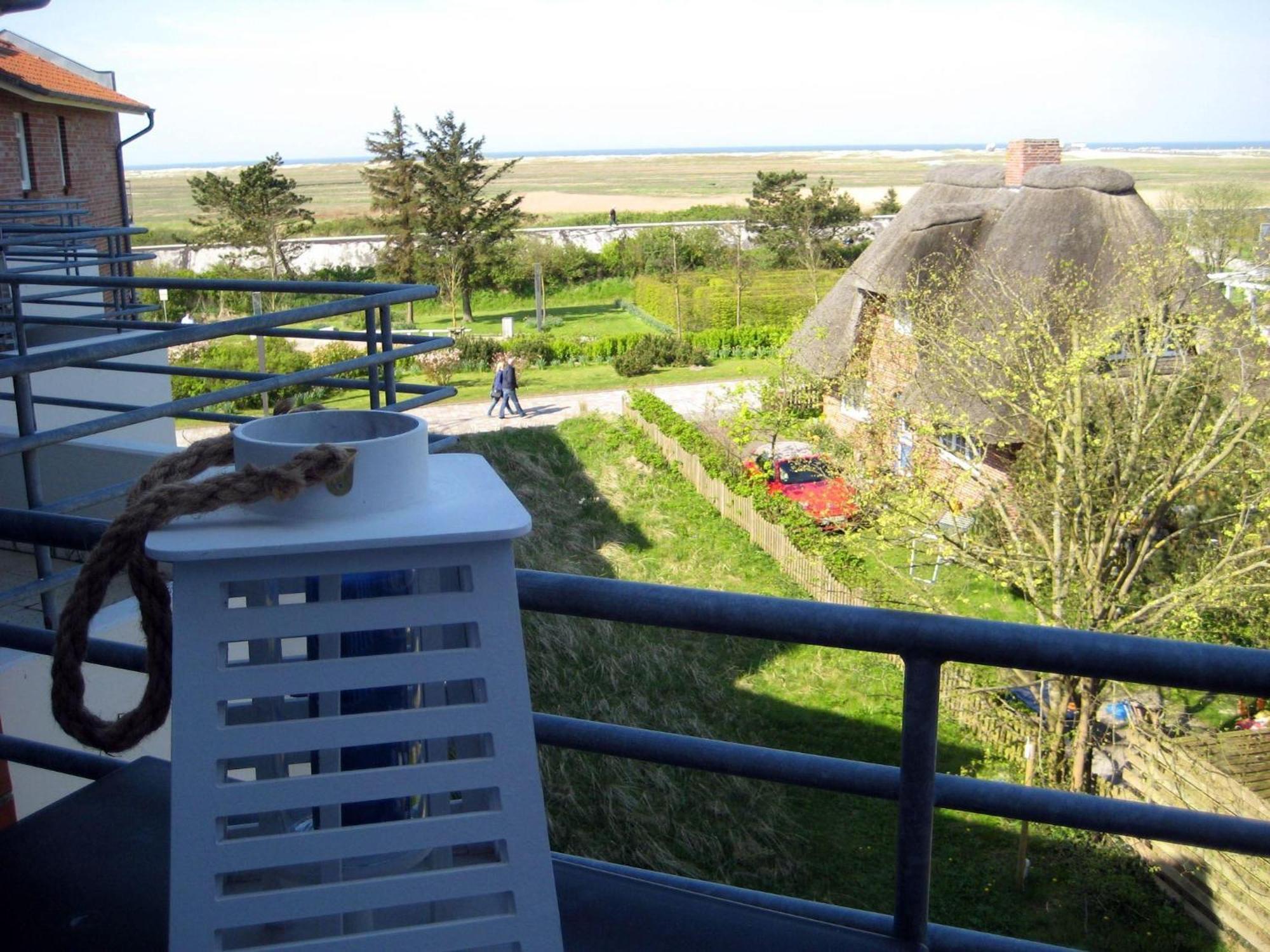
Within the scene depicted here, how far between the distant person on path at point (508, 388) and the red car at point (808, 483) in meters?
4.90

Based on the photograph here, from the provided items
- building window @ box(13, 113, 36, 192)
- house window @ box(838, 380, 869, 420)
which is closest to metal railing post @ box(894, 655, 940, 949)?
house window @ box(838, 380, 869, 420)

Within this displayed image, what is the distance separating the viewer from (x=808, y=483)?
1638 centimetres

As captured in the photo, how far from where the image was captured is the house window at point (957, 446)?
36.6ft

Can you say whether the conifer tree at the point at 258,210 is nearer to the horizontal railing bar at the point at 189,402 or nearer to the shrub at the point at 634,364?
the shrub at the point at 634,364

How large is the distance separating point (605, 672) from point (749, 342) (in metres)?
18.2

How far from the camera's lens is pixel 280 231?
36031mm

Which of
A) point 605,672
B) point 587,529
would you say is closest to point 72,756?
point 605,672

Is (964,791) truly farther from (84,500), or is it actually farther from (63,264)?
(63,264)

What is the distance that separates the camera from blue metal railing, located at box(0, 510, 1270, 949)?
1.12 meters

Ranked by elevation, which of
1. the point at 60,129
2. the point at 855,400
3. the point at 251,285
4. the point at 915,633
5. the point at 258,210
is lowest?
→ the point at 855,400

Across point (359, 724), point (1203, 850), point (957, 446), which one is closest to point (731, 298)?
point (957, 446)

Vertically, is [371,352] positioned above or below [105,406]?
above

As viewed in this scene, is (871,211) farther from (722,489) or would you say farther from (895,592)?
(895,592)

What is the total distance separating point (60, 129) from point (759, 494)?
36.3 feet
